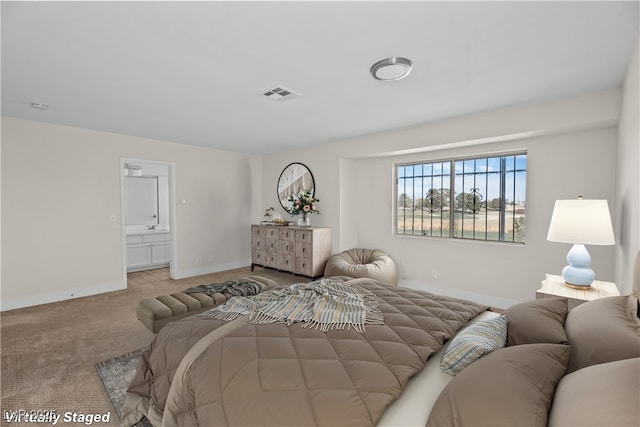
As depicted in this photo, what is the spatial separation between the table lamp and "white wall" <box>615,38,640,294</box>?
149 millimetres

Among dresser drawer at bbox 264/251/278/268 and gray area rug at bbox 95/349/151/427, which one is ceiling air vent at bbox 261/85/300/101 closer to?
gray area rug at bbox 95/349/151/427

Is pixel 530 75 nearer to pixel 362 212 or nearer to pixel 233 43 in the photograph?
pixel 233 43

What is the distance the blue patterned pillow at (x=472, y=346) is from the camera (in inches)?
51.8

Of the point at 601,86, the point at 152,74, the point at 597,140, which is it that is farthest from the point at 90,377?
the point at 597,140

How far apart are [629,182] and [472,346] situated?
6.67ft

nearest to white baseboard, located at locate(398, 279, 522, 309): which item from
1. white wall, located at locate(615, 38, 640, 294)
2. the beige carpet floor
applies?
white wall, located at locate(615, 38, 640, 294)

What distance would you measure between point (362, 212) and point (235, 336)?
13.0 feet

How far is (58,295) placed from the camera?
4.15 m

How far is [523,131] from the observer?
326cm

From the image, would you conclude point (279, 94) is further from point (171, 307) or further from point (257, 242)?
point (257, 242)

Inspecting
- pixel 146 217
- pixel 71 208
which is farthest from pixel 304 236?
pixel 146 217

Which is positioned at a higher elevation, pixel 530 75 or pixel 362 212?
pixel 530 75

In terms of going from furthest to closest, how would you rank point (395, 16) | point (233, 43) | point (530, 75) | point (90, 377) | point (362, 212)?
point (362, 212), point (530, 75), point (90, 377), point (233, 43), point (395, 16)

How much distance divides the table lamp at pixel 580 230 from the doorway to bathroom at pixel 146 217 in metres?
6.07
